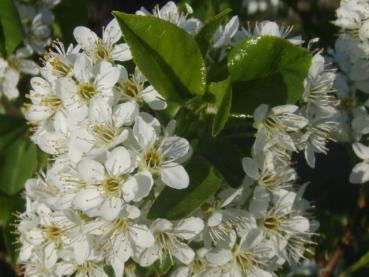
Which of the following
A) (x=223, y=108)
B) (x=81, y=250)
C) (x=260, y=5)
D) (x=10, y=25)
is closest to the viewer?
(x=223, y=108)

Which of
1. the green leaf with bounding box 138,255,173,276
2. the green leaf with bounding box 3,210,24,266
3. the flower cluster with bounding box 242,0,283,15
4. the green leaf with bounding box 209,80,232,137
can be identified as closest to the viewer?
the green leaf with bounding box 209,80,232,137

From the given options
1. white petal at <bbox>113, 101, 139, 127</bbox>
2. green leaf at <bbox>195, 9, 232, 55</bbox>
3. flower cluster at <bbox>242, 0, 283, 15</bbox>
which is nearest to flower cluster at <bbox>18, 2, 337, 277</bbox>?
white petal at <bbox>113, 101, 139, 127</bbox>

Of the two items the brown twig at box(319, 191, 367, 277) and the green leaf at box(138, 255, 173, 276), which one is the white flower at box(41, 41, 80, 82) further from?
A: the brown twig at box(319, 191, 367, 277)

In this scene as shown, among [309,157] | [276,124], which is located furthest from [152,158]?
[309,157]

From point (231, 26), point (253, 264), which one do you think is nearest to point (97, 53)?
point (231, 26)

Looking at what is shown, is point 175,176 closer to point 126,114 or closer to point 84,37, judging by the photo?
point 126,114

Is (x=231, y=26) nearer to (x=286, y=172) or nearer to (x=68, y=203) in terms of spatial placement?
(x=286, y=172)

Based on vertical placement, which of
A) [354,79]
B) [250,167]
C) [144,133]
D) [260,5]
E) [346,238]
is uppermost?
[144,133]
